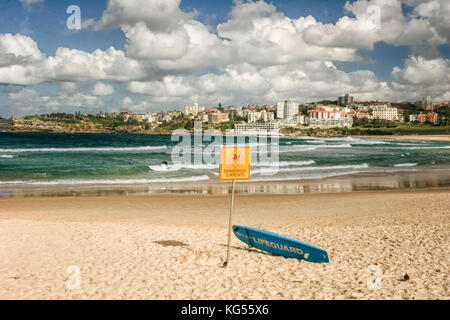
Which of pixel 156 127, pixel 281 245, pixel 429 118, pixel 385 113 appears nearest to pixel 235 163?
pixel 281 245

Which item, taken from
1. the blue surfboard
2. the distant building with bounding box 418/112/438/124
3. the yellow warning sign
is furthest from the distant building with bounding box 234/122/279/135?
the yellow warning sign

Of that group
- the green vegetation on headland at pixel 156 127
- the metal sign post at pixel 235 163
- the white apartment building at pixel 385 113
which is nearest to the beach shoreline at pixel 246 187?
the metal sign post at pixel 235 163

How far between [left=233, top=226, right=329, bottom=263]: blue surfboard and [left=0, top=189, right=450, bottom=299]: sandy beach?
168 millimetres

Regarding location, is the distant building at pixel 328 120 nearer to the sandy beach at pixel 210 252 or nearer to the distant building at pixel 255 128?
the distant building at pixel 255 128

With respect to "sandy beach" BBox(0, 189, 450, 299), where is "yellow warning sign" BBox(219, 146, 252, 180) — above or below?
above

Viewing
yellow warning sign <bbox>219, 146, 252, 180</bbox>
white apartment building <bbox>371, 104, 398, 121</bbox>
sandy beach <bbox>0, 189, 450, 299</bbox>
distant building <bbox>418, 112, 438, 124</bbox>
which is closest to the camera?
sandy beach <bbox>0, 189, 450, 299</bbox>

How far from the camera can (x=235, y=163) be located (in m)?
6.14

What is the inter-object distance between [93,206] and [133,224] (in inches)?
153

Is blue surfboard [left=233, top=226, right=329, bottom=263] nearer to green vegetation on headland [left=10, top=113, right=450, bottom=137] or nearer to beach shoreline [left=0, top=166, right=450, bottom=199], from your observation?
beach shoreline [left=0, top=166, right=450, bottom=199]

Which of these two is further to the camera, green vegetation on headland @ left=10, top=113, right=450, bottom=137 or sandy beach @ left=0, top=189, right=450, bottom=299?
green vegetation on headland @ left=10, top=113, right=450, bottom=137

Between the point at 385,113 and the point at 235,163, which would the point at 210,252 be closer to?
the point at 235,163

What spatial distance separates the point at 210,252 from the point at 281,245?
1.60m

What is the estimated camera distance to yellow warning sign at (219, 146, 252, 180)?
604 centimetres
